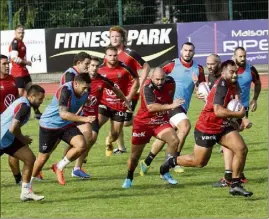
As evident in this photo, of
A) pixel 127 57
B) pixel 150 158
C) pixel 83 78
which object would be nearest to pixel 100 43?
pixel 127 57

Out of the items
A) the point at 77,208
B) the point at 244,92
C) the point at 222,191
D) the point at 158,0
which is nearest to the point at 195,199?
the point at 222,191

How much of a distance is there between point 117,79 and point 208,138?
351cm

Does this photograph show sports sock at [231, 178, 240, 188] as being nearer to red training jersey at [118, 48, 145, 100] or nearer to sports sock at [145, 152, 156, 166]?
sports sock at [145, 152, 156, 166]

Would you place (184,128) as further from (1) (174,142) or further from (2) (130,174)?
(2) (130,174)

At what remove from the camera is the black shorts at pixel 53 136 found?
12.8 meters

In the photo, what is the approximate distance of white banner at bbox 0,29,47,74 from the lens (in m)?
30.4

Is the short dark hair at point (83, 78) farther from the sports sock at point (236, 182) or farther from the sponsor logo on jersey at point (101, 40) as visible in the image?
the sponsor logo on jersey at point (101, 40)

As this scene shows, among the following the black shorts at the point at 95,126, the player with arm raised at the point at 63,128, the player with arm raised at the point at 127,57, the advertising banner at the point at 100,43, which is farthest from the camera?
the advertising banner at the point at 100,43

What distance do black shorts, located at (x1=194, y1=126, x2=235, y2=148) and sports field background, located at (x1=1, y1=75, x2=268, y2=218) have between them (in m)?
0.71

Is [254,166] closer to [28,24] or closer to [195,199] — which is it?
[195,199]

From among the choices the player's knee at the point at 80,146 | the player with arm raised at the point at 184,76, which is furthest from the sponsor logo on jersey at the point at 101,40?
the player's knee at the point at 80,146

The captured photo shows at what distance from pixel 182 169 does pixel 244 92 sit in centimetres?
179

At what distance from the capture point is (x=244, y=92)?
15.2m

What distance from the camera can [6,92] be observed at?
13.2m
